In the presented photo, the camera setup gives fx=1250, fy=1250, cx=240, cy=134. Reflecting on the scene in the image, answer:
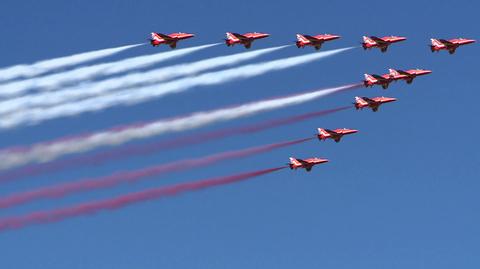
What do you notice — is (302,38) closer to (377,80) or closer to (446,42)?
(377,80)

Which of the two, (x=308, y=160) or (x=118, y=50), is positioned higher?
(x=118, y=50)

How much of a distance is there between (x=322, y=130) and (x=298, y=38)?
1628 cm

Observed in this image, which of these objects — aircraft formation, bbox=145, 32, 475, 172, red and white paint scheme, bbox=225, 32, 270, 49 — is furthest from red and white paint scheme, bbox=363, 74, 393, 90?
red and white paint scheme, bbox=225, 32, 270, 49

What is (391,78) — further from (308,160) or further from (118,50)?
(118,50)

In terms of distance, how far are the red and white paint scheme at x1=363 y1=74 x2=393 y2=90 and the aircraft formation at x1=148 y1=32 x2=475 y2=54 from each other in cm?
494

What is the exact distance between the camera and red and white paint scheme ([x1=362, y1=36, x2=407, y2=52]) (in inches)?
5974

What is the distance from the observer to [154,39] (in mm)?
142500

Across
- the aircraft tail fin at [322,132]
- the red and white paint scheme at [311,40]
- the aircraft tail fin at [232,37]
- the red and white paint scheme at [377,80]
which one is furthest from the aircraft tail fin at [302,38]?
the aircraft tail fin at [322,132]

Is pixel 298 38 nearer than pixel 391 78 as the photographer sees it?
Yes

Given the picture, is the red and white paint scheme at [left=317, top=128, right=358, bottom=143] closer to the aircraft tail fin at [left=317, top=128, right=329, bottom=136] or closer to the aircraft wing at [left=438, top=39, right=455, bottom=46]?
the aircraft tail fin at [left=317, top=128, right=329, bottom=136]

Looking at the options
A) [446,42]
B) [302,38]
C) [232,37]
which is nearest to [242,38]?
[232,37]

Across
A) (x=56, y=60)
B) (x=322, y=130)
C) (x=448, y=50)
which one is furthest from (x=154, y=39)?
(x=448, y=50)

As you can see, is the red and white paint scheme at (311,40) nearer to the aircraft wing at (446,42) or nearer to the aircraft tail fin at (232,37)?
the aircraft tail fin at (232,37)

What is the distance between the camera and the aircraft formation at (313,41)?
142m
